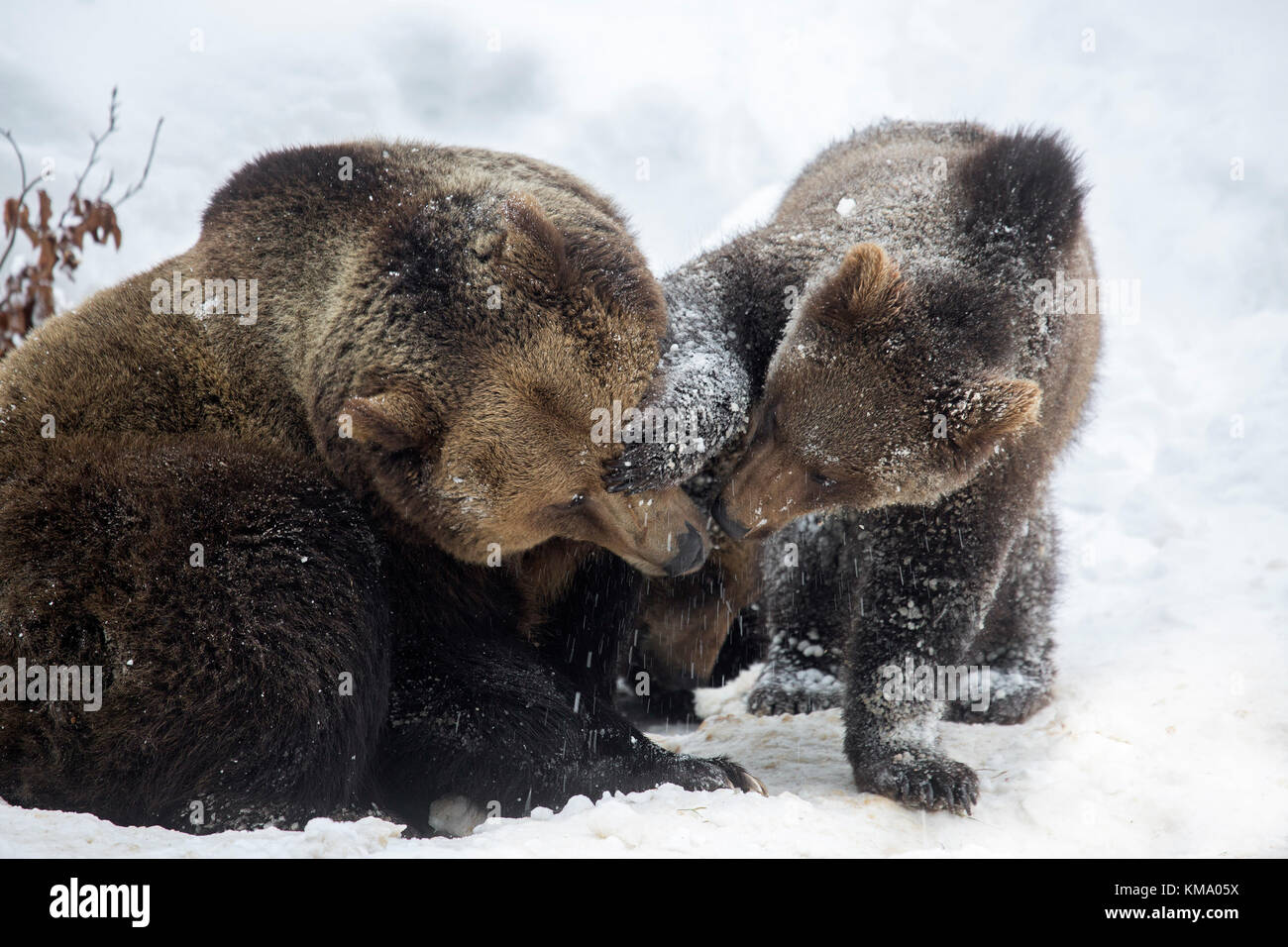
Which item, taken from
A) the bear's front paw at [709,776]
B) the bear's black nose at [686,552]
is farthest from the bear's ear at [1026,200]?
the bear's front paw at [709,776]

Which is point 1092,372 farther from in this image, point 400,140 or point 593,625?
point 400,140

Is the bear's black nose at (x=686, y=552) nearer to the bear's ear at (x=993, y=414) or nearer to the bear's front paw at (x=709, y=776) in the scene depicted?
the bear's front paw at (x=709, y=776)

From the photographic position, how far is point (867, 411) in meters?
4.21

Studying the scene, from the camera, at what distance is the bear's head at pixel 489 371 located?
3699 millimetres

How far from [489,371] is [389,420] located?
1.21ft

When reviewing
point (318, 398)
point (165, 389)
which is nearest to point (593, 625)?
point (318, 398)

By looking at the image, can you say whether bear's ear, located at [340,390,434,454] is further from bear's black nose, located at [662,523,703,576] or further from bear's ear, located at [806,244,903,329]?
bear's ear, located at [806,244,903,329]

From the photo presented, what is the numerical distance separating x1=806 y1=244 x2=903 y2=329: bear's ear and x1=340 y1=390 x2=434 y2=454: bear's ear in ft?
5.32

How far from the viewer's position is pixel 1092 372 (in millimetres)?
5598

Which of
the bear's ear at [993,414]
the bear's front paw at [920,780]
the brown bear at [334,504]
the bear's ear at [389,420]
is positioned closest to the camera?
the brown bear at [334,504]

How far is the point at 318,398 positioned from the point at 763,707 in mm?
3263

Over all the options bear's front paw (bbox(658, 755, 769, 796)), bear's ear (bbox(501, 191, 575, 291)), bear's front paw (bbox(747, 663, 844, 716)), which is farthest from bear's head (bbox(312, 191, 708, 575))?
bear's front paw (bbox(747, 663, 844, 716))

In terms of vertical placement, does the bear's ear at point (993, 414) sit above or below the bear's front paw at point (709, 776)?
above

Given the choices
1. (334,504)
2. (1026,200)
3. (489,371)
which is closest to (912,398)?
(1026,200)
